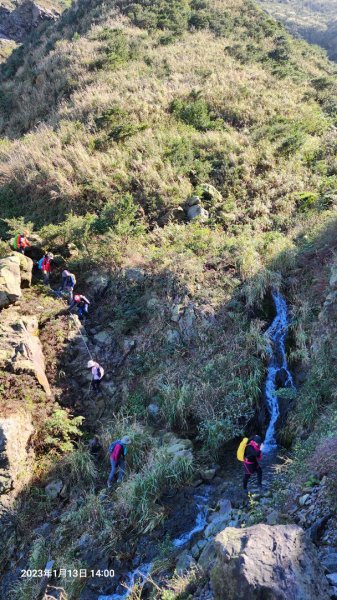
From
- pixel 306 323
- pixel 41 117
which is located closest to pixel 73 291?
pixel 306 323

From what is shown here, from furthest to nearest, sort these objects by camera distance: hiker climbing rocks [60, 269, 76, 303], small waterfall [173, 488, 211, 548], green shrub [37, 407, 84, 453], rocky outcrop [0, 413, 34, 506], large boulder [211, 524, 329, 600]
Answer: hiker climbing rocks [60, 269, 76, 303] → green shrub [37, 407, 84, 453] → rocky outcrop [0, 413, 34, 506] → small waterfall [173, 488, 211, 548] → large boulder [211, 524, 329, 600]

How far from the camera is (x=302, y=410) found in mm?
7152

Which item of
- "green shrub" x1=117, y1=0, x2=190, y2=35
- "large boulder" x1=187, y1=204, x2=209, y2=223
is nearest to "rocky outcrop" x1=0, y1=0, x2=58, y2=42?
"green shrub" x1=117, y1=0, x2=190, y2=35

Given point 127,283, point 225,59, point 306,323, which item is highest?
point 225,59

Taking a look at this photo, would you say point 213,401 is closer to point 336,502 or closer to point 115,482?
point 115,482

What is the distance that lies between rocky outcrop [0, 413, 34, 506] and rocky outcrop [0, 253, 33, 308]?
10.3 ft

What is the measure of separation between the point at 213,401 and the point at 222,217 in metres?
6.56

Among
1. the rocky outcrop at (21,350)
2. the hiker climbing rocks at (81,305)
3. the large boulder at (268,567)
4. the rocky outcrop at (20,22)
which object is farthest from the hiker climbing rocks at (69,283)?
the rocky outcrop at (20,22)

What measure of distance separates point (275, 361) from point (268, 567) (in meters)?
5.02

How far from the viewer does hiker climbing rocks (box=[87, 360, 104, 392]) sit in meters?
8.87

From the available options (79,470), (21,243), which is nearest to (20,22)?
(21,243)

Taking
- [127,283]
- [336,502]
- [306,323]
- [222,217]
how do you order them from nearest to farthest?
1. [336,502]
2. [306,323]
3. [127,283]
4. [222,217]

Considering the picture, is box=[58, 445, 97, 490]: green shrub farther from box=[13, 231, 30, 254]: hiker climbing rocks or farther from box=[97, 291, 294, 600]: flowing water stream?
box=[13, 231, 30, 254]: hiker climbing rocks

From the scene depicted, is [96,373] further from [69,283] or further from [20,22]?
[20,22]
